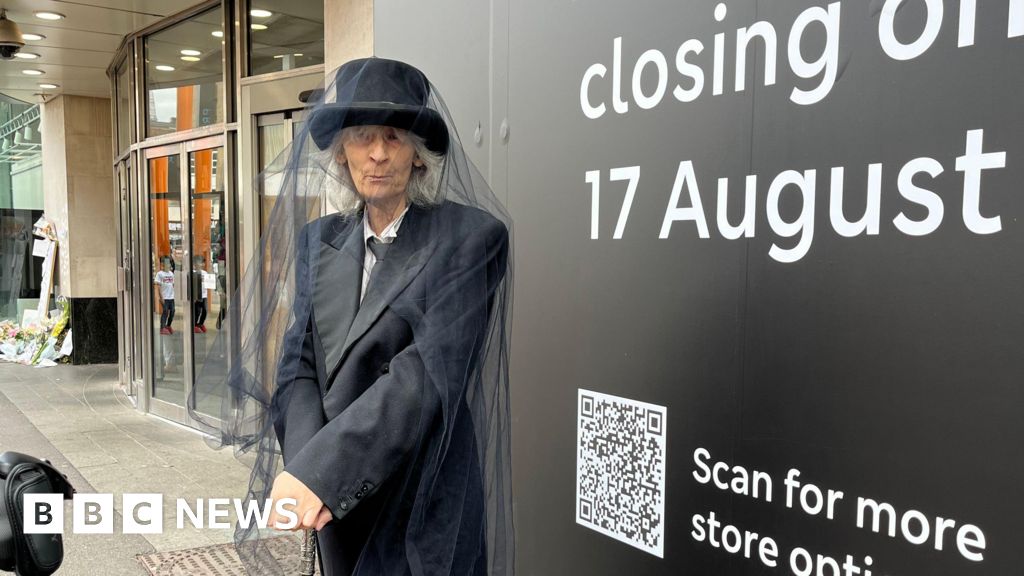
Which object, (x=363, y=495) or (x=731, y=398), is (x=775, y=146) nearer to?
(x=731, y=398)

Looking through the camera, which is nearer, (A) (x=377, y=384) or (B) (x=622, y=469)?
(A) (x=377, y=384)

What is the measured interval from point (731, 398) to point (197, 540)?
344cm

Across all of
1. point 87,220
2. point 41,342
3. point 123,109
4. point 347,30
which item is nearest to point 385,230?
point 347,30

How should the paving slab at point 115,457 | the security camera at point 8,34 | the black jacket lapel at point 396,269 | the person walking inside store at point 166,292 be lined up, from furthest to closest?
the person walking inside store at point 166,292 < the security camera at point 8,34 < the paving slab at point 115,457 < the black jacket lapel at point 396,269

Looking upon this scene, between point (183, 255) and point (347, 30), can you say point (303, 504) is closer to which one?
point (347, 30)

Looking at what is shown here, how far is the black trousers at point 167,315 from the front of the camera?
24.5 ft

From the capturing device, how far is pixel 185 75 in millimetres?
7066

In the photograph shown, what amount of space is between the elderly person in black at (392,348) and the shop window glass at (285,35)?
4089 mm

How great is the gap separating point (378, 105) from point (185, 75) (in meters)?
6.12

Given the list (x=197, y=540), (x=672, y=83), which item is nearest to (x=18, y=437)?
(x=197, y=540)

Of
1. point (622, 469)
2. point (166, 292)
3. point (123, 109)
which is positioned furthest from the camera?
point (123, 109)

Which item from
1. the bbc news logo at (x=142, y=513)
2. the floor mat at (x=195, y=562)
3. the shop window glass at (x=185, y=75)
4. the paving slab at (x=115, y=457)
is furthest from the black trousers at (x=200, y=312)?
the floor mat at (x=195, y=562)

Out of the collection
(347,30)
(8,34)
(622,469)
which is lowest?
(622,469)

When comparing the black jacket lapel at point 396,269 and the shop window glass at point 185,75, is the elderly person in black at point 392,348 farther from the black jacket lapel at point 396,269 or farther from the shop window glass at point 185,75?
the shop window glass at point 185,75
